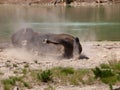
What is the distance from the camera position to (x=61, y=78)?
14086mm

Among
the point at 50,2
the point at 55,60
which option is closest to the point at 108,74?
the point at 55,60

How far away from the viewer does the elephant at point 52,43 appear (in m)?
18.5

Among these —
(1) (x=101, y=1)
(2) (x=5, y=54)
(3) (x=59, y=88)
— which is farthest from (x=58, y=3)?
(3) (x=59, y=88)

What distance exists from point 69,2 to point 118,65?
94527 millimetres

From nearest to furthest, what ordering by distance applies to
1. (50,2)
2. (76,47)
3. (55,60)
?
(55,60), (76,47), (50,2)

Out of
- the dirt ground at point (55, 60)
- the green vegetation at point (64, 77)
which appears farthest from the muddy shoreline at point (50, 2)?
the green vegetation at point (64, 77)

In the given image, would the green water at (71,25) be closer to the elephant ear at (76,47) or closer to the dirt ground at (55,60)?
the dirt ground at (55,60)

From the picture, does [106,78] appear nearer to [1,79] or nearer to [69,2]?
[1,79]

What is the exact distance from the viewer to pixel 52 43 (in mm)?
18781

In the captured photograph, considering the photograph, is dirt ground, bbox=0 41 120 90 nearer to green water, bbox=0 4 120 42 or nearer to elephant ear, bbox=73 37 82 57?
elephant ear, bbox=73 37 82 57

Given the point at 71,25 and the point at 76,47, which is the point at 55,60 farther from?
the point at 71,25

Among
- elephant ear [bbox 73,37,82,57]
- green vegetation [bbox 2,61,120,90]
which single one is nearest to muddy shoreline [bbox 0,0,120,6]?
elephant ear [bbox 73,37,82,57]

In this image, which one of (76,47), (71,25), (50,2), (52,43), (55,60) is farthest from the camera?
(50,2)

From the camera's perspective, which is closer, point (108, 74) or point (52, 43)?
point (108, 74)
